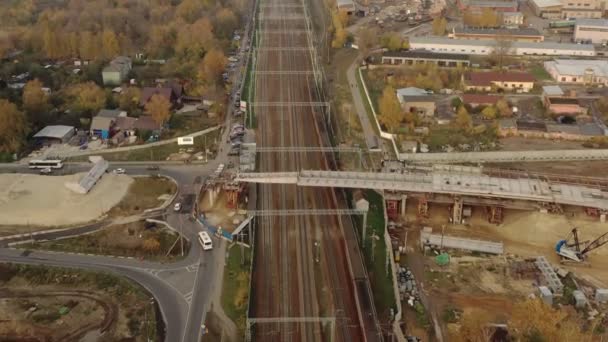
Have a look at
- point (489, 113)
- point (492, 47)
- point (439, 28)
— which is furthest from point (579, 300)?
point (439, 28)

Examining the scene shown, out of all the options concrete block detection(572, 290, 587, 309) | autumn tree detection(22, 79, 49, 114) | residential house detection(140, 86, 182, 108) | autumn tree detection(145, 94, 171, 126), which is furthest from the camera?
residential house detection(140, 86, 182, 108)

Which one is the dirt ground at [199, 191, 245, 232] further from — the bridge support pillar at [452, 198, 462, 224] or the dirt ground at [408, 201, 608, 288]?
the bridge support pillar at [452, 198, 462, 224]

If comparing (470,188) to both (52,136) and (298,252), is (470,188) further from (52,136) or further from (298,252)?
(52,136)

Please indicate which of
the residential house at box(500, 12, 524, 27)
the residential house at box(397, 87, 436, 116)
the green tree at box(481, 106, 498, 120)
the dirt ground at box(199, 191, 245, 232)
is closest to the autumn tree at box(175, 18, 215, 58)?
the residential house at box(397, 87, 436, 116)

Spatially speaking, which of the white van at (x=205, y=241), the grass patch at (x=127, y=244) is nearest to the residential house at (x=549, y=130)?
the white van at (x=205, y=241)

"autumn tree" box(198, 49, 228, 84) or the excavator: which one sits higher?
"autumn tree" box(198, 49, 228, 84)

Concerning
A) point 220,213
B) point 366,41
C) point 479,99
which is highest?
point 366,41
